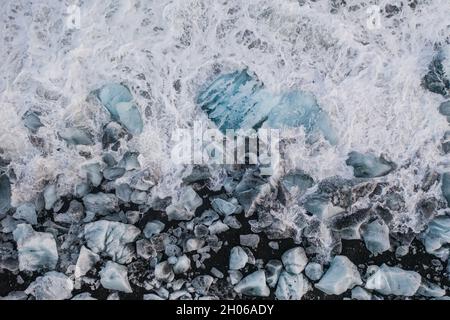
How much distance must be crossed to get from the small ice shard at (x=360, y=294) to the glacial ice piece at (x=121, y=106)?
1257mm

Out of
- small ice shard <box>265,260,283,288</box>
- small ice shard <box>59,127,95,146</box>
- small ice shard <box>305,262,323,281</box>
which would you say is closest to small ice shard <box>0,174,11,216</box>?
small ice shard <box>59,127,95,146</box>

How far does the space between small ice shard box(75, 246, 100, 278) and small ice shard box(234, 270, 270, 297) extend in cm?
66

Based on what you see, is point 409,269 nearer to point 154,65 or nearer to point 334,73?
point 334,73

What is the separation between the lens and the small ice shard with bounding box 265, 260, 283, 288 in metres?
2.35

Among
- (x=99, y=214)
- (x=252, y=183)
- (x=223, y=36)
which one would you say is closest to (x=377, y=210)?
(x=252, y=183)

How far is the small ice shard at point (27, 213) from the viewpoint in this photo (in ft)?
8.16

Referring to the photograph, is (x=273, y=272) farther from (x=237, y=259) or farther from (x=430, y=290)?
(x=430, y=290)

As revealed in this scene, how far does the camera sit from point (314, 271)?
237cm

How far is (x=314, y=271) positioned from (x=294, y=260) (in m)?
0.11

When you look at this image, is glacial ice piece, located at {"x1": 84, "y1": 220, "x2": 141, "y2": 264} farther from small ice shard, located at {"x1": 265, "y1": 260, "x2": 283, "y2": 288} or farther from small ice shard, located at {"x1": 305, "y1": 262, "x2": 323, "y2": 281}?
small ice shard, located at {"x1": 305, "y1": 262, "x2": 323, "y2": 281}

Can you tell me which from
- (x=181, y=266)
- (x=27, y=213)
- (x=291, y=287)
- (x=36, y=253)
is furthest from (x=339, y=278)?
(x=27, y=213)

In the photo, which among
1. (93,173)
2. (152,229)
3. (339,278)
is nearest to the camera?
(339,278)

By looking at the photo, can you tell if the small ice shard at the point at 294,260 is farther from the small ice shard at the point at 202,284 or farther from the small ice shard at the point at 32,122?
the small ice shard at the point at 32,122
